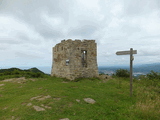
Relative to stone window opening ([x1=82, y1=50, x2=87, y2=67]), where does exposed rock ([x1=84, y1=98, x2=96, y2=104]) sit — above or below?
below

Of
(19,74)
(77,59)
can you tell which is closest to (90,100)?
(77,59)

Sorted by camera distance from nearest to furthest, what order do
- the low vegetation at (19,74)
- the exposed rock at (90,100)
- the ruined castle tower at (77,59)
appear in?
the exposed rock at (90,100) → the ruined castle tower at (77,59) → the low vegetation at (19,74)

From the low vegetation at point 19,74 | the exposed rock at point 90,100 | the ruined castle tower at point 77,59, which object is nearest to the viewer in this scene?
the exposed rock at point 90,100

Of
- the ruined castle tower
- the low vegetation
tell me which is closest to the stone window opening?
the ruined castle tower

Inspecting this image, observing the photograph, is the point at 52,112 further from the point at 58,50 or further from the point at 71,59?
the point at 58,50

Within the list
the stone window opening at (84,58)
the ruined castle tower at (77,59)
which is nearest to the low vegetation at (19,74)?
the ruined castle tower at (77,59)

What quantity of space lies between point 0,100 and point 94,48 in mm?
11362

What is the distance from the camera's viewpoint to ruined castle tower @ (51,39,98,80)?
13383 mm

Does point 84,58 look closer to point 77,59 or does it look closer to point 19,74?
point 77,59

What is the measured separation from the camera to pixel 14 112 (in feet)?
16.3

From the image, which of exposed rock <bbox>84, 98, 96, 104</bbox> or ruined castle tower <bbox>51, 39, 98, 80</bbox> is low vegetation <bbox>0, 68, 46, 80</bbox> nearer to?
ruined castle tower <bbox>51, 39, 98, 80</bbox>

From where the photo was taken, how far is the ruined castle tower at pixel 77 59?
13383 mm

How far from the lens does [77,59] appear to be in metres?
13.6

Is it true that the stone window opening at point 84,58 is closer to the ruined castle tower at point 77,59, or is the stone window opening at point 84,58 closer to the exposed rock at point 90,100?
the ruined castle tower at point 77,59
